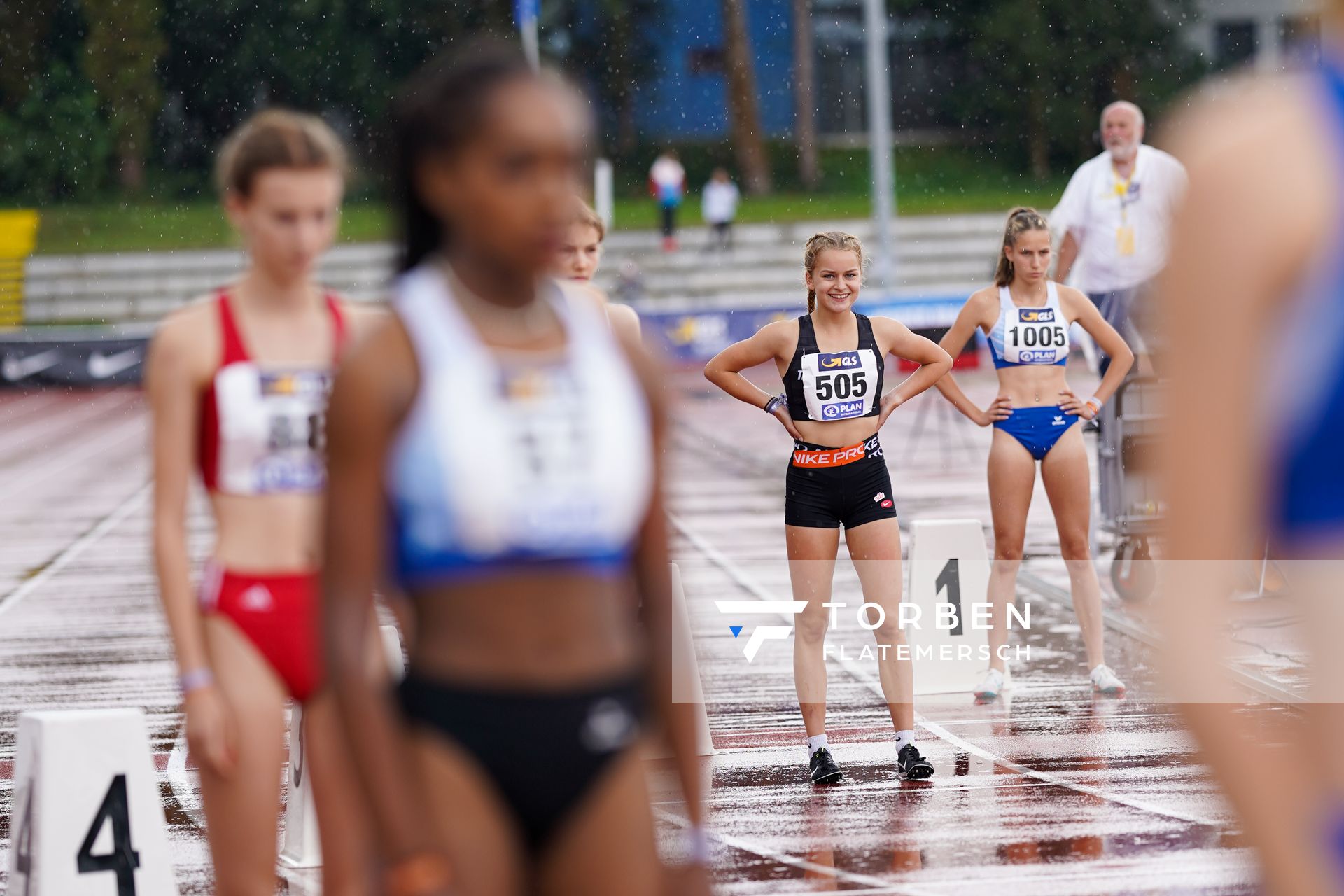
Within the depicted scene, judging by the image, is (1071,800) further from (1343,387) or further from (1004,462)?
(1343,387)

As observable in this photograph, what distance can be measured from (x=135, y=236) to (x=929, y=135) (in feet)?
77.5

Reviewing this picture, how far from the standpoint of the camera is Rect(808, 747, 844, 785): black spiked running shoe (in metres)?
7.91

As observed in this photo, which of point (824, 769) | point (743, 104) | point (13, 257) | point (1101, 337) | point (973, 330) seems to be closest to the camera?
point (824, 769)

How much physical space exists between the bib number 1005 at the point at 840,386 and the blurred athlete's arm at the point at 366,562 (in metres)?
5.49

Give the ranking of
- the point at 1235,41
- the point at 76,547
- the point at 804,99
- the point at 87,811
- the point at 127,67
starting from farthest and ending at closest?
the point at 1235,41
the point at 804,99
the point at 127,67
the point at 76,547
the point at 87,811

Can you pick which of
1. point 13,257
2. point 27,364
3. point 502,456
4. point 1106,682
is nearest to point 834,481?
point 1106,682

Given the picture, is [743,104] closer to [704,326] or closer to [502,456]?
[704,326]

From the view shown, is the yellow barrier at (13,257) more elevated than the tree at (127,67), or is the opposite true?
the tree at (127,67)

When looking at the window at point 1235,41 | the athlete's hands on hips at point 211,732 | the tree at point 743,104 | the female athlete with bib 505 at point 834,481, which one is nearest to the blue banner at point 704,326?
the female athlete with bib 505 at point 834,481

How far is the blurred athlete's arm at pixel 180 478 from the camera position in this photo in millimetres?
4023

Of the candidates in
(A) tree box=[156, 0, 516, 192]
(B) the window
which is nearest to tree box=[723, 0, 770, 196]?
(A) tree box=[156, 0, 516, 192]

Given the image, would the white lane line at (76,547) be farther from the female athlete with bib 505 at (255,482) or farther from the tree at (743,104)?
the tree at (743,104)

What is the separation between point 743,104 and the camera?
5316cm

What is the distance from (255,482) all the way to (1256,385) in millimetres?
2770
